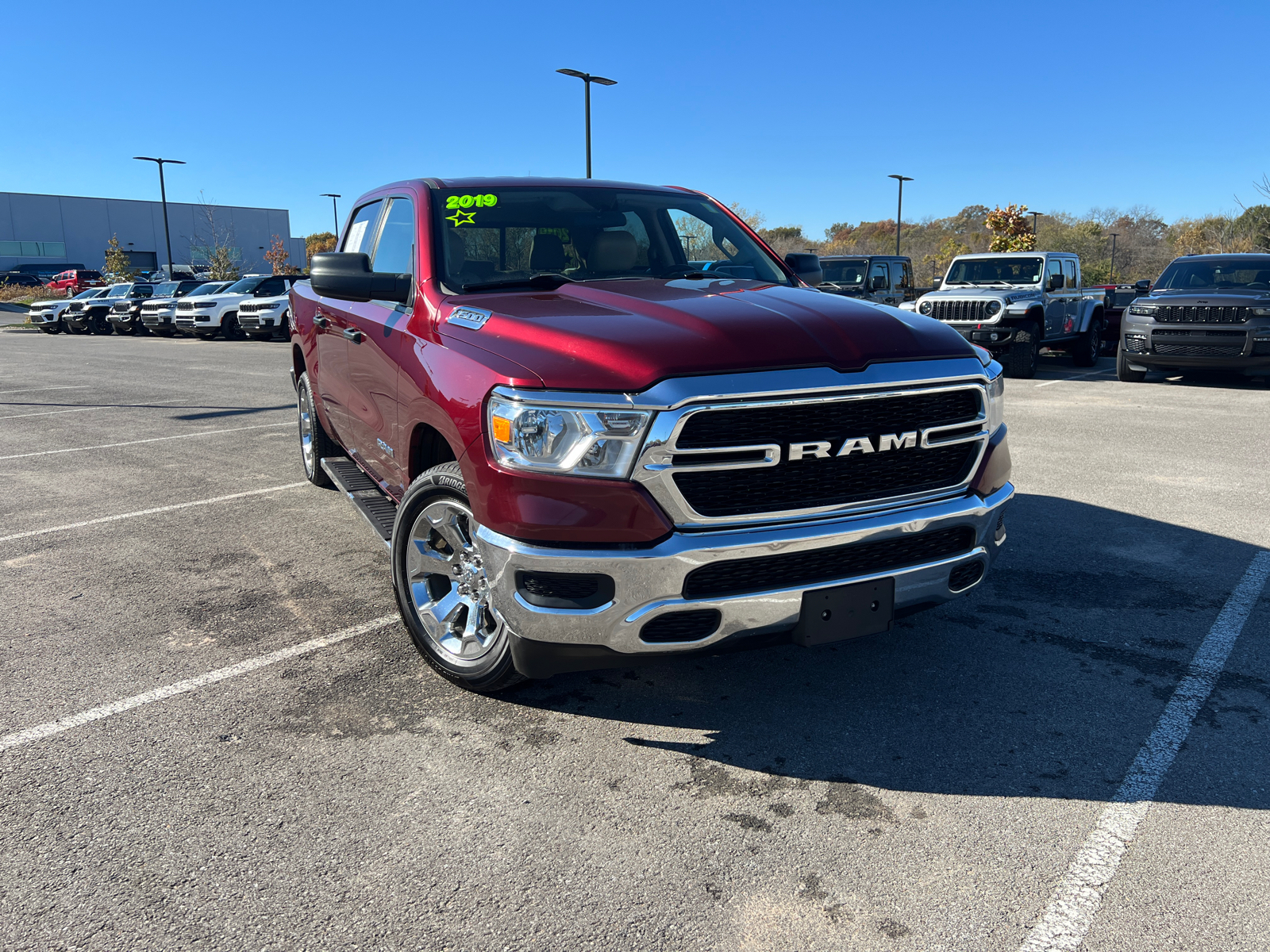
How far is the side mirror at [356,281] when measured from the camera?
385 cm

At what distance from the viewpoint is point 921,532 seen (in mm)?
3107

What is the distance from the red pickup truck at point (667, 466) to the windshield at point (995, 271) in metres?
13.4

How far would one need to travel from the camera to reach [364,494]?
493 cm

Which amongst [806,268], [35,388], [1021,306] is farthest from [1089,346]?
[35,388]

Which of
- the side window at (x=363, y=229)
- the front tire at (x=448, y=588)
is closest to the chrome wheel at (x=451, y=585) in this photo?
the front tire at (x=448, y=588)

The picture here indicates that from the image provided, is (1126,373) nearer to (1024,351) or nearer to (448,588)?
(1024,351)

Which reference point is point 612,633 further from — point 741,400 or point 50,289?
point 50,289

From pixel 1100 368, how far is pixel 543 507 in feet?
54.4

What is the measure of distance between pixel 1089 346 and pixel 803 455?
15976 mm

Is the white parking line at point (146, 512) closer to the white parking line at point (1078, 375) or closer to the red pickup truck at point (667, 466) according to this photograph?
the red pickup truck at point (667, 466)

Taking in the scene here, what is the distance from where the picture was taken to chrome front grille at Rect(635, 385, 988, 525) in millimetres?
2779

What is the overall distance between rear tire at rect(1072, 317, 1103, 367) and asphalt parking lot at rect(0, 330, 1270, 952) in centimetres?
1233

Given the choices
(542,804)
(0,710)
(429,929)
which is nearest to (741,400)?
(542,804)

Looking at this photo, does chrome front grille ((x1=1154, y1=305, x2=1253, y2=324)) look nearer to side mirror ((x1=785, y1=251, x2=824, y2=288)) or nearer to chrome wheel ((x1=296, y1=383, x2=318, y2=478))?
side mirror ((x1=785, y1=251, x2=824, y2=288))
